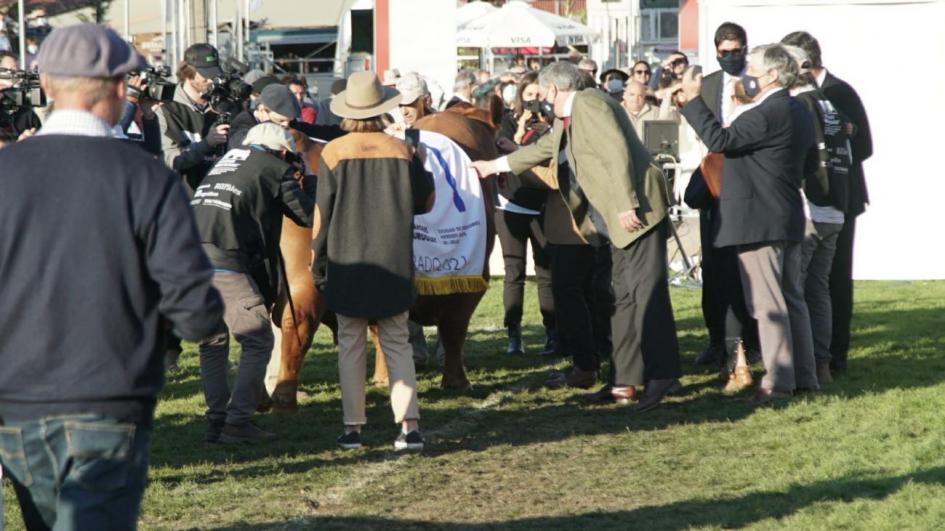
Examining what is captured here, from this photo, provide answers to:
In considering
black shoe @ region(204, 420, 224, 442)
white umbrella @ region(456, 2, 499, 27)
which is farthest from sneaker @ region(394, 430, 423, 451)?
white umbrella @ region(456, 2, 499, 27)

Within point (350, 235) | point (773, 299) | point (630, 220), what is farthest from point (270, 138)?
point (773, 299)

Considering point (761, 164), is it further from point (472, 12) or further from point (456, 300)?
point (472, 12)

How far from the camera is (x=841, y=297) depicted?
378 inches

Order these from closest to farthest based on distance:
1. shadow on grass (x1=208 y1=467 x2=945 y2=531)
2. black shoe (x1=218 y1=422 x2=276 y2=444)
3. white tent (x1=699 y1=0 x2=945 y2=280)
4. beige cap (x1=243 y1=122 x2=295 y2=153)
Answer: shadow on grass (x1=208 y1=467 x2=945 y2=531)
beige cap (x1=243 y1=122 x2=295 y2=153)
black shoe (x1=218 y1=422 x2=276 y2=444)
white tent (x1=699 y1=0 x2=945 y2=280)

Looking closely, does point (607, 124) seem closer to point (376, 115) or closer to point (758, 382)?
point (376, 115)

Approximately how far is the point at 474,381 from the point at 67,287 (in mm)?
6080

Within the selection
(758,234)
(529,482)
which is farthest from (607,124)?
(529,482)

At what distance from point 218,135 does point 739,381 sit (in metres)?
3.59

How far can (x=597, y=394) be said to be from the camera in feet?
29.3

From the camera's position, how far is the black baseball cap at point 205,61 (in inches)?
372

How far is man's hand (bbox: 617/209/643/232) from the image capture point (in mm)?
8242

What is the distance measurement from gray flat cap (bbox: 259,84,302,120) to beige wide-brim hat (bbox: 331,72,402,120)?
454 millimetres

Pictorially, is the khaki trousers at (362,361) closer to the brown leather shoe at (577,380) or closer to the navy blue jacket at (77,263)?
the brown leather shoe at (577,380)

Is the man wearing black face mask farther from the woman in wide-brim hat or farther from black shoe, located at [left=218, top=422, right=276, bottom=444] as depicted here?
black shoe, located at [left=218, top=422, right=276, bottom=444]
